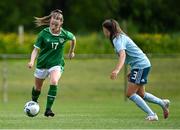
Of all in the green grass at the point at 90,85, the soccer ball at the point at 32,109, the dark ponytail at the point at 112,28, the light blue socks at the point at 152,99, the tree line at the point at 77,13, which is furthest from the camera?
the tree line at the point at 77,13

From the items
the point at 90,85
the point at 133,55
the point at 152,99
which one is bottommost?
the point at 90,85

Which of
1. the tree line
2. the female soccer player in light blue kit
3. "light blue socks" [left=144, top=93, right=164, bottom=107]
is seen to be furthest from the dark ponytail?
the tree line

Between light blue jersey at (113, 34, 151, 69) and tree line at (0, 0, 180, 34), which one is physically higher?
light blue jersey at (113, 34, 151, 69)

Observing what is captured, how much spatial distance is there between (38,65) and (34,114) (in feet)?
3.34

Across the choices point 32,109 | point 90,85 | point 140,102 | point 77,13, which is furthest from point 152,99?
point 77,13

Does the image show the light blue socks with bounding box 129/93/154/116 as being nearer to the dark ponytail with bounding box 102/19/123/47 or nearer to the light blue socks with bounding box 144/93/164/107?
the light blue socks with bounding box 144/93/164/107

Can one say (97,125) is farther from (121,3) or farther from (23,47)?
(121,3)

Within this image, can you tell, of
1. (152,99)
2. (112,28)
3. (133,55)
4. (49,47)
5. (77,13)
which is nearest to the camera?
(112,28)

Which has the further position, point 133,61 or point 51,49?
point 51,49

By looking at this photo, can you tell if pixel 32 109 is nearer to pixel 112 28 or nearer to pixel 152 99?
pixel 112 28

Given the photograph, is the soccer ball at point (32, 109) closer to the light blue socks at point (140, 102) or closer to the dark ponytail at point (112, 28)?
the light blue socks at point (140, 102)

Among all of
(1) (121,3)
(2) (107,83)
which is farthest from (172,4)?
(2) (107,83)

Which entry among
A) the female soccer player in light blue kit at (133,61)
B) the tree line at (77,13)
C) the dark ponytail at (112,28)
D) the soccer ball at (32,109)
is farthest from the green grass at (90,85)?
the tree line at (77,13)

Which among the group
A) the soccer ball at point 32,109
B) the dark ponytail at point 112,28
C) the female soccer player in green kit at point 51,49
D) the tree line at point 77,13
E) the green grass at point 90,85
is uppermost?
the dark ponytail at point 112,28
